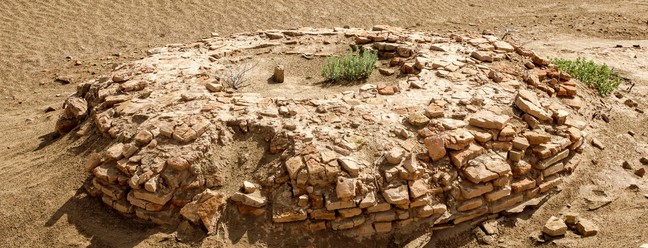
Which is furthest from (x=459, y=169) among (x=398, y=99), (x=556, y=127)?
(x=556, y=127)

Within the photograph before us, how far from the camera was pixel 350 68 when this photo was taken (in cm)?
516

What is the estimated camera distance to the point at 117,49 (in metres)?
8.15

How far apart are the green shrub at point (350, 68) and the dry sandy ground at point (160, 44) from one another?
1977 millimetres

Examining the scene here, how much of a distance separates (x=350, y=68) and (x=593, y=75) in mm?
2761

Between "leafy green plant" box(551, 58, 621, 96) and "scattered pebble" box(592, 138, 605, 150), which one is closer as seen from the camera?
"scattered pebble" box(592, 138, 605, 150)

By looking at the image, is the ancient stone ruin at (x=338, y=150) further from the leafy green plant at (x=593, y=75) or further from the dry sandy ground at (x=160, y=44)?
the leafy green plant at (x=593, y=75)

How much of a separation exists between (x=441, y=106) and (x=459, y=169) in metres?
0.62

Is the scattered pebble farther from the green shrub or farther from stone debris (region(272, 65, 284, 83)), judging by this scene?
stone debris (region(272, 65, 284, 83))

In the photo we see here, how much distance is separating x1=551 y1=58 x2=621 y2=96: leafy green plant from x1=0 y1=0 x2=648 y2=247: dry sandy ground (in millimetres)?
175

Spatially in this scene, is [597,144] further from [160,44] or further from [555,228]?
[160,44]

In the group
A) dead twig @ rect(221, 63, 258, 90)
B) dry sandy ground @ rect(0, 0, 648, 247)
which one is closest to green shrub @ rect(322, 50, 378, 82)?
dead twig @ rect(221, 63, 258, 90)

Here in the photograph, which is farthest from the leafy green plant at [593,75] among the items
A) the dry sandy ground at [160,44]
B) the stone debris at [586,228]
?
the stone debris at [586,228]

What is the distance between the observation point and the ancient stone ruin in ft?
11.9

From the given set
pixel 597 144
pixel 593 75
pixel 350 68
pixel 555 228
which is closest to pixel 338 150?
pixel 350 68
